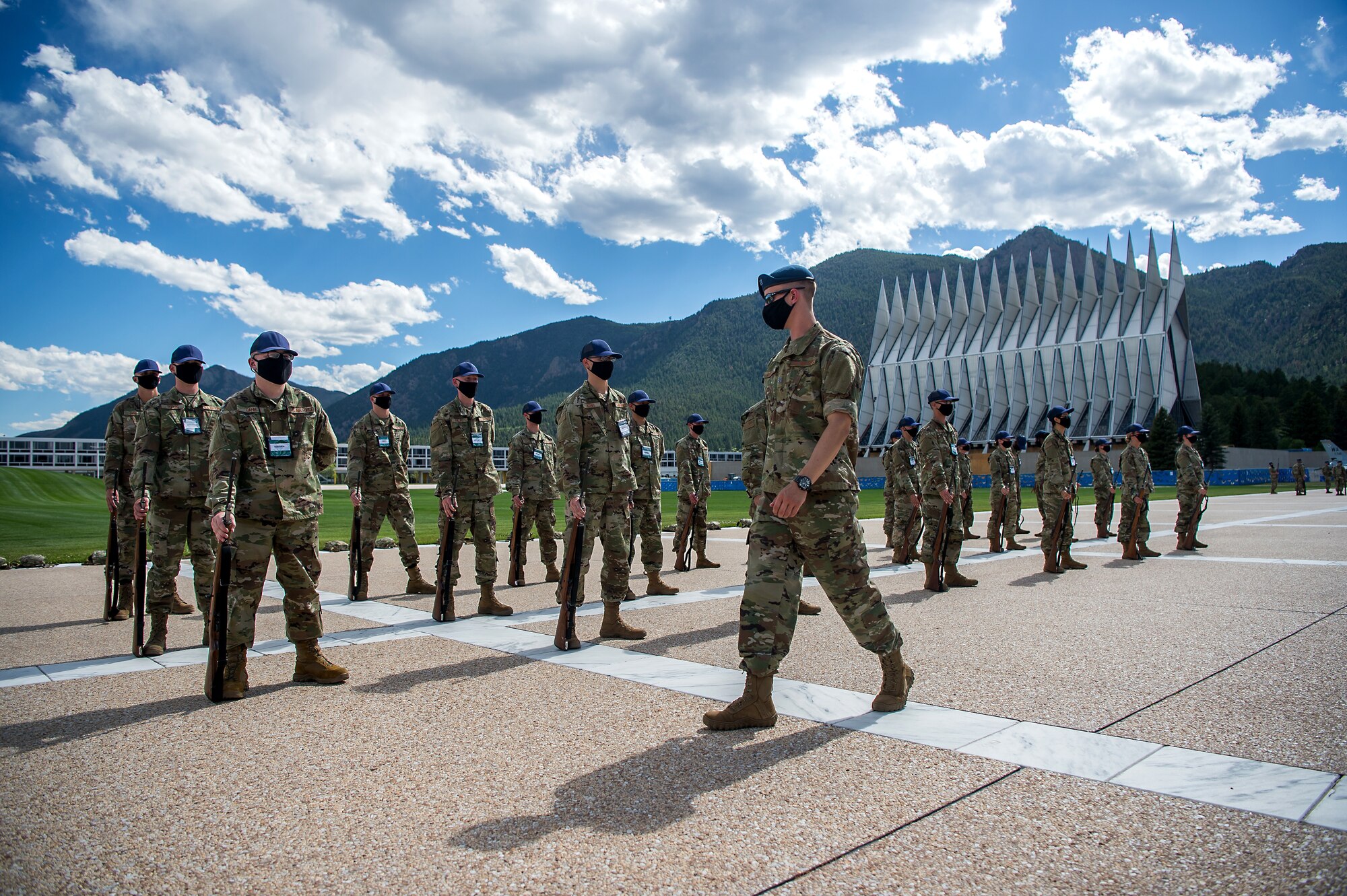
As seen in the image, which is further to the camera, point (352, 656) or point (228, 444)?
point (352, 656)

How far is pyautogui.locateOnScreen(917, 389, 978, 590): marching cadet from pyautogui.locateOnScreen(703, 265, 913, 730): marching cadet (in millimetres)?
5056

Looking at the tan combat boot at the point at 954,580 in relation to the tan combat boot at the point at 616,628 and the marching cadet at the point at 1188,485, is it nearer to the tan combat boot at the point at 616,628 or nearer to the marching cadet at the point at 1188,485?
the tan combat boot at the point at 616,628

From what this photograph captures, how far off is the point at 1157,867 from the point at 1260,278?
236 meters

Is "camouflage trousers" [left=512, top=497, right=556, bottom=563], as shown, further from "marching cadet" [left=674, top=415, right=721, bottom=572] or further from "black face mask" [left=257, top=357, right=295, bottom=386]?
"black face mask" [left=257, top=357, right=295, bottom=386]

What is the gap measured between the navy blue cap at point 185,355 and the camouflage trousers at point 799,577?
5275 mm

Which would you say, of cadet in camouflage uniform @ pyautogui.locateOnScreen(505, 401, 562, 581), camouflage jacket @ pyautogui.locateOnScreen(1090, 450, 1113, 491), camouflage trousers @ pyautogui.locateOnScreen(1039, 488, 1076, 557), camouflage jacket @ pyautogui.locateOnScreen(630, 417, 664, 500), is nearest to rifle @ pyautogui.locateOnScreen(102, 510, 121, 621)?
cadet in camouflage uniform @ pyautogui.locateOnScreen(505, 401, 562, 581)

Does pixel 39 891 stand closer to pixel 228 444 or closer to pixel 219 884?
pixel 219 884

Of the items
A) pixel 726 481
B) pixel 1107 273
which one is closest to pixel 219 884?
A: pixel 726 481

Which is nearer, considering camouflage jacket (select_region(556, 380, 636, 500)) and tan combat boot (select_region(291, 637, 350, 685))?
tan combat boot (select_region(291, 637, 350, 685))

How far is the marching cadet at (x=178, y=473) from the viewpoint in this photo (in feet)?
21.4

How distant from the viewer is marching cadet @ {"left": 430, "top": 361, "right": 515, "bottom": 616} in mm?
7973

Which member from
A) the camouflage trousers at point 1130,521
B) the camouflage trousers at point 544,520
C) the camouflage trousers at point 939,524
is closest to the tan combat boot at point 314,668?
the camouflage trousers at point 544,520

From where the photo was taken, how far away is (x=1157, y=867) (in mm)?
2467

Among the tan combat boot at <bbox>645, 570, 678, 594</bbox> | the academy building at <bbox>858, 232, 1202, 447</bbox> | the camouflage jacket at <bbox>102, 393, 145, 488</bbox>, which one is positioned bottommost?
the tan combat boot at <bbox>645, 570, 678, 594</bbox>
